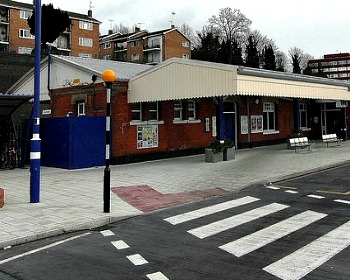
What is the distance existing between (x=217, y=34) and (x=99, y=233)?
6836cm

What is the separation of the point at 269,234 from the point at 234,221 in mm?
1140

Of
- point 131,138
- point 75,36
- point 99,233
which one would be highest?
point 75,36

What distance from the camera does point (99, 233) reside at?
7539 millimetres

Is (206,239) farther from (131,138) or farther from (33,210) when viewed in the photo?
(131,138)

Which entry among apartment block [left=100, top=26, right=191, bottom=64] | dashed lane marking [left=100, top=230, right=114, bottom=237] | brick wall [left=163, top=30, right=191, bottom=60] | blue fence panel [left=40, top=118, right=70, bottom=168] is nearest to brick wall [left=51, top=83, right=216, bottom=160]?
blue fence panel [left=40, top=118, right=70, bottom=168]

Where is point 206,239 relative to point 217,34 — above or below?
below

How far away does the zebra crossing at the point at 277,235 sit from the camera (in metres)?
5.48

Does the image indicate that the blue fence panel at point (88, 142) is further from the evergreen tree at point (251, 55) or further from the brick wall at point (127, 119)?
the evergreen tree at point (251, 55)

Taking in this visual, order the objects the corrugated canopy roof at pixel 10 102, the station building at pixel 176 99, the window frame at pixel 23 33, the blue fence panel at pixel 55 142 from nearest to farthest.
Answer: the corrugated canopy roof at pixel 10 102 < the station building at pixel 176 99 < the blue fence panel at pixel 55 142 < the window frame at pixel 23 33

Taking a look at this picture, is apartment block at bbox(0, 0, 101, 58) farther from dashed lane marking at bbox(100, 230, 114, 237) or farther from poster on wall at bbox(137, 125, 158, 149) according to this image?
dashed lane marking at bbox(100, 230, 114, 237)

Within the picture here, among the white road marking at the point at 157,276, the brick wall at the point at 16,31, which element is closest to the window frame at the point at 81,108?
the white road marking at the point at 157,276

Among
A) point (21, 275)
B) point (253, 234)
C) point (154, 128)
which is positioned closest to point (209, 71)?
point (154, 128)

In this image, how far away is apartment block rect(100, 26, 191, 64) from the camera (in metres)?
76.4

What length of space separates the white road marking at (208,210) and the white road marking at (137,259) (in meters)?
2.18
